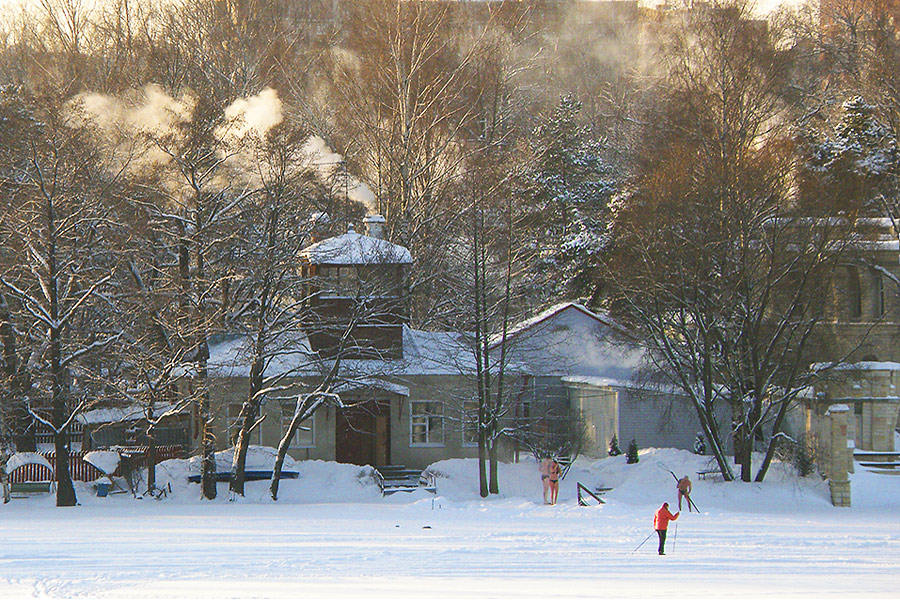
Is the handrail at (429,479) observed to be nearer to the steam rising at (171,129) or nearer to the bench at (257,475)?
the bench at (257,475)

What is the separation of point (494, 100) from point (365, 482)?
2257 centimetres

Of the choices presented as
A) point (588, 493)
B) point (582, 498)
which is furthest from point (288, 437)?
point (588, 493)

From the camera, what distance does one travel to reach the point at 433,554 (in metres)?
16.7

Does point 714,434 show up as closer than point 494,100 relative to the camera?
Yes

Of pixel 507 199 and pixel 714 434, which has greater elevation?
pixel 507 199

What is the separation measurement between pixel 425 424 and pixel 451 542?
13.8 metres

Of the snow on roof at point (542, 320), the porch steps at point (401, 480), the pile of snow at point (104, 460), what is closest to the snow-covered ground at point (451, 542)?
the porch steps at point (401, 480)

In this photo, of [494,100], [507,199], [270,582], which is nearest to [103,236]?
[507,199]

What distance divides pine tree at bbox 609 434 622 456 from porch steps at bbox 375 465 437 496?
6.51 meters

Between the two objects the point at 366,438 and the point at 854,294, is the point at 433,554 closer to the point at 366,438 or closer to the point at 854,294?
the point at 366,438

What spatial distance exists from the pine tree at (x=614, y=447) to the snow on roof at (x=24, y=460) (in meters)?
17.2

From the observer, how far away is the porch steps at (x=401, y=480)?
1118 inches

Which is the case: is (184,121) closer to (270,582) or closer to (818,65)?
(270,582)

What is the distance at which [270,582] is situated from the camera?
46.3 ft
